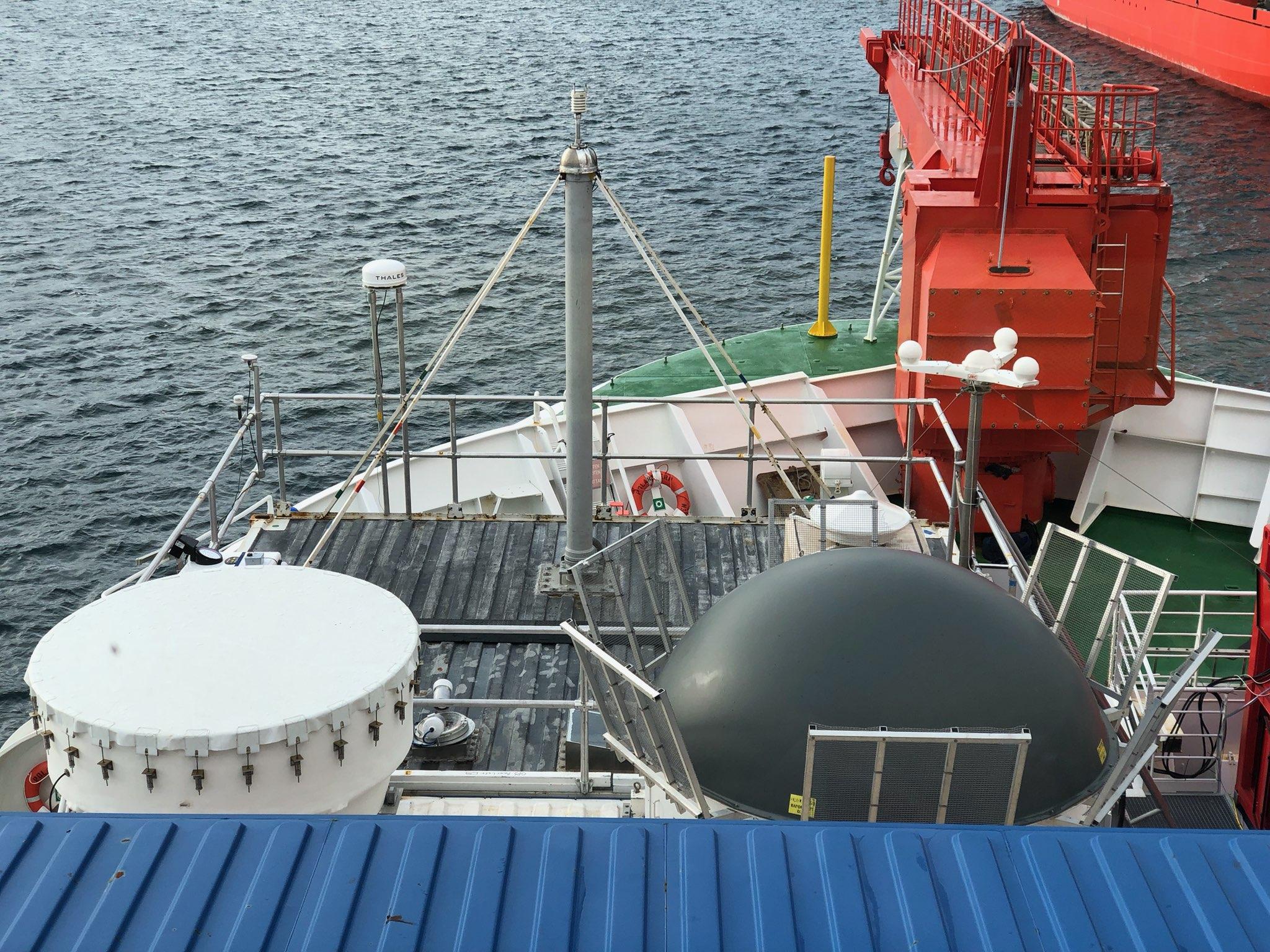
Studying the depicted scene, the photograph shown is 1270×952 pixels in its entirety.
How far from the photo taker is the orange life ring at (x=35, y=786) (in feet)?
36.3

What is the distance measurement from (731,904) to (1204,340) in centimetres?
3571

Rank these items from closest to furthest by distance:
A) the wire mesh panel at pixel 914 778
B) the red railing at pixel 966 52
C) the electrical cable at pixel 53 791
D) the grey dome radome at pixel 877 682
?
the wire mesh panel at pixel 914 778, the grey dome radome at pixel 877 682, the electrical cable at pixel 53 791, the red railing at pixel 966 52

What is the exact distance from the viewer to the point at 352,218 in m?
47.2

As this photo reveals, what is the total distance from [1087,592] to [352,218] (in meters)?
40.3

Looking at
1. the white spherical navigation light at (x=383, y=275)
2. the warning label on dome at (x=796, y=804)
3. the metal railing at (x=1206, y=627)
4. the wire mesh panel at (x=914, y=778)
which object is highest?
the white spherical navigation light at (x=383, y=275)

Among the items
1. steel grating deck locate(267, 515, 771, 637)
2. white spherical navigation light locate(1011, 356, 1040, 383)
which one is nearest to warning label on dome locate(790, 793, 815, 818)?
white spherical navigation light locate(1011, 356, 1040, 383)

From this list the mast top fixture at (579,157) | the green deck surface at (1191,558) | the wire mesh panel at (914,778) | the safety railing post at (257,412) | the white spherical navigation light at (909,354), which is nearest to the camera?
the wire mesh panel at (914,778)

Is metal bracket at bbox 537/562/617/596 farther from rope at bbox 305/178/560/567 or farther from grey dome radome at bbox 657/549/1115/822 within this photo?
grey dome radome at bbox 657/549/1115/822

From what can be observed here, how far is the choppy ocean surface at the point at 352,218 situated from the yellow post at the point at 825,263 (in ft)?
28.2

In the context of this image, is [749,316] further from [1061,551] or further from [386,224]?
[1061,551]

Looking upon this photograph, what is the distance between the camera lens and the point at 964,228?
20500 millimetres

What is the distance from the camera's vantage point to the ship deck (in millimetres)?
12414

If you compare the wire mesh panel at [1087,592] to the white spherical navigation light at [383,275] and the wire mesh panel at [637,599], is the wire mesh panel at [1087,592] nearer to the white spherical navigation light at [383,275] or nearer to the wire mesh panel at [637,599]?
the wire mesh panel at [637,599]

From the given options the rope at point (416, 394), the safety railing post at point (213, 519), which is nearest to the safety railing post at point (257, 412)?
the safety railing post at point (213, 519)
